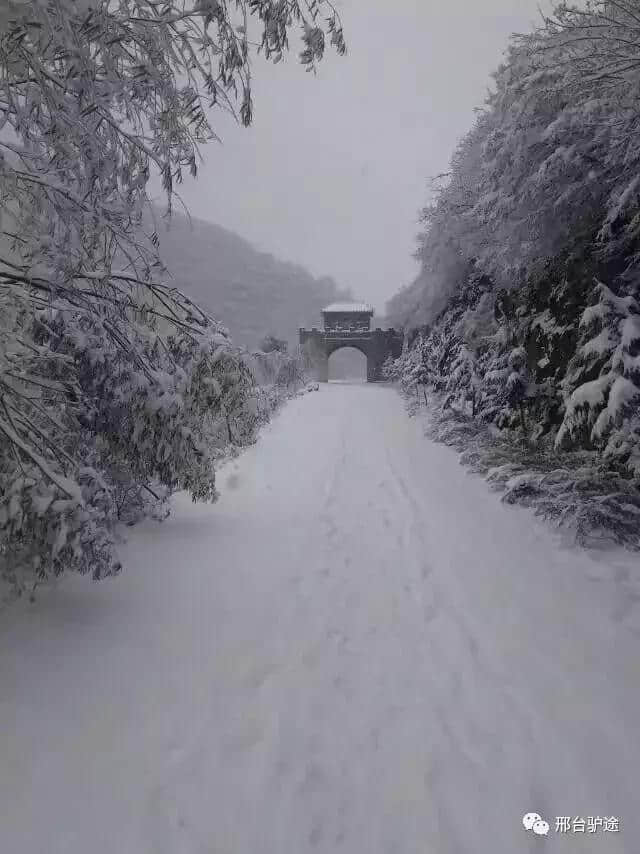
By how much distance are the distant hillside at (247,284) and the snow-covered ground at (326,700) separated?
52.6 meters

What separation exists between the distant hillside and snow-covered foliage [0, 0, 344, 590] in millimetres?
52482

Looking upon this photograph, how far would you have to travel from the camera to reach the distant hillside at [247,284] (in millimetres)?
59844

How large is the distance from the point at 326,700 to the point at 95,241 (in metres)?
3.27

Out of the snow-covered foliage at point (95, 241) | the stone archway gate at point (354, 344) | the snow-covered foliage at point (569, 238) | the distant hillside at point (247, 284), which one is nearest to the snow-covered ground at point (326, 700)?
the snow-covered foliage at point (95, 241)

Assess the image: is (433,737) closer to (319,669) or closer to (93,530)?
(319,669)

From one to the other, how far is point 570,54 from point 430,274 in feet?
24.1

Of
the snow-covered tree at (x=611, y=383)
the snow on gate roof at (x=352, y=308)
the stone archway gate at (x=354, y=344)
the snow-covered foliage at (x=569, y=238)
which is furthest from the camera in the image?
the snow on gate roof at (x=352, y=308)

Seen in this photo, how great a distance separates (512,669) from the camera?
2729 millimetres

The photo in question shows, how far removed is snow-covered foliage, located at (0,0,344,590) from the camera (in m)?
2.53

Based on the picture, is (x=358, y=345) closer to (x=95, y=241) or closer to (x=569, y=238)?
(x=569, y=238)

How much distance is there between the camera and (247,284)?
2648 inches

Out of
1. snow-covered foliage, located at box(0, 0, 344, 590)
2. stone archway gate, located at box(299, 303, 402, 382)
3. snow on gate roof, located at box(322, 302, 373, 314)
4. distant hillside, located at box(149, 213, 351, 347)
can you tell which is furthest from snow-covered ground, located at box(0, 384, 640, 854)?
distant hillside, located at box(149, 213, 351, 347)

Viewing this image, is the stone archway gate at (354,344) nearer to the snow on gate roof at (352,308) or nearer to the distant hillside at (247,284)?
the snow on gate roof at (352,308)

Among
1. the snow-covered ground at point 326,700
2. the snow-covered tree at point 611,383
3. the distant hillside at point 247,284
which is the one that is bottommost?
the snow-covered ground at point 326,700
